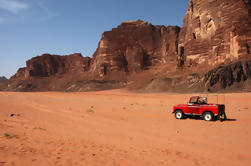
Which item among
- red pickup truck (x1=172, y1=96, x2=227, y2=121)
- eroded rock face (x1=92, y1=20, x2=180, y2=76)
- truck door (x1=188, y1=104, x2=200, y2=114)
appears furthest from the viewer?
eroded rock face (x1=92, y1=20, x2=180, y2=76)

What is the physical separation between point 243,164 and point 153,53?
96.4 m

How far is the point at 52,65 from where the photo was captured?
14362 cm

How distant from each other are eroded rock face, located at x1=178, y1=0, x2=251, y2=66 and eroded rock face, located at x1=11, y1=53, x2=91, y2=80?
7806cm

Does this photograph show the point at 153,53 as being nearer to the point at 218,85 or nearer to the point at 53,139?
the point at 218,85

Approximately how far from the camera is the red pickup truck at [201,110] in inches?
501

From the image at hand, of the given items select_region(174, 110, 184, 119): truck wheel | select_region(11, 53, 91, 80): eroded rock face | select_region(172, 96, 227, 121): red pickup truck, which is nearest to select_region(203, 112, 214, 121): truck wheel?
select_region(172, 96, 227, 121): red pickup truck

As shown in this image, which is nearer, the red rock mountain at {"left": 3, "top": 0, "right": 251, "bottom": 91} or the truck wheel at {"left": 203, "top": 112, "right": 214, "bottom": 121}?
the truck wheel at {"left": 203, "top": 112, "right": 214, "bottom": 121}

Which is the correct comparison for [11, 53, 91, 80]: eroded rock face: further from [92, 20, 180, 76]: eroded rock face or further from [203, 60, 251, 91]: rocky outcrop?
[203, 60, 251, 91]: rocky outcrop

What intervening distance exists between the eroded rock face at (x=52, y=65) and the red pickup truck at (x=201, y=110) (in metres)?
119

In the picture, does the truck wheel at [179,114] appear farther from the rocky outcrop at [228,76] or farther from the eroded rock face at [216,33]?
the eroded rock face at [216,33]

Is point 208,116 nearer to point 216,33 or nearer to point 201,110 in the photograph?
point 201,110

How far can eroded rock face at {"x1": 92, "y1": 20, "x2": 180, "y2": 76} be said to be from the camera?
319ft

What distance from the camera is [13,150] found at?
593 centimetres

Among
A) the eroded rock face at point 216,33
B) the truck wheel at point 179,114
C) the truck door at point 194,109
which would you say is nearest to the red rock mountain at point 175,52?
the eroded rock face at point 216,33
